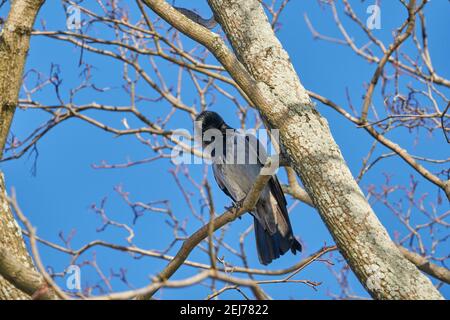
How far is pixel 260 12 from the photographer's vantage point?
12.2 ft

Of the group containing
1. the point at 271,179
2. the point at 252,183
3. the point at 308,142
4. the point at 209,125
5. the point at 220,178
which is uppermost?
the point at 209,125

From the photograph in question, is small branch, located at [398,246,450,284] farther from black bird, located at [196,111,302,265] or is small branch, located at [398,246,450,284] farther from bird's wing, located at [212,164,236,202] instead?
bird's wing, located at [212,164,236,202]

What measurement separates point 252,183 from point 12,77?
1.92m

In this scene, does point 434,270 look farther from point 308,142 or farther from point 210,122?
point 210,122

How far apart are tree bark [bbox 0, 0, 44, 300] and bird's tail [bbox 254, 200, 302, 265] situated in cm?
180

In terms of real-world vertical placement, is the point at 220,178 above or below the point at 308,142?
above

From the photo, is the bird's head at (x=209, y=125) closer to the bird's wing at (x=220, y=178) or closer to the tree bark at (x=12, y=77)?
the bird's wing at (x=220, y=178)

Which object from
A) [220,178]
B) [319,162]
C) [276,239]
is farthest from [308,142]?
[220,178]

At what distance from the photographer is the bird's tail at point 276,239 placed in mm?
4375

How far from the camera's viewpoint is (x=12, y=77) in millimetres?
3393

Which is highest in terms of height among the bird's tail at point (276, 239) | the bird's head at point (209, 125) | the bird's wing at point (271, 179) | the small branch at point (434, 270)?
the bird's head at point (209, 125)

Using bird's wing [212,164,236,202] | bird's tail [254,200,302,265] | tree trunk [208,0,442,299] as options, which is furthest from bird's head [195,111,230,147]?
tree trunk [208,0,442,299]

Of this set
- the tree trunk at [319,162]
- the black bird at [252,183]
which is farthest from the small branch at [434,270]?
the tree trunk at [319,162]

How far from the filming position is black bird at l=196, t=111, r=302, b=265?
14.4 feet
